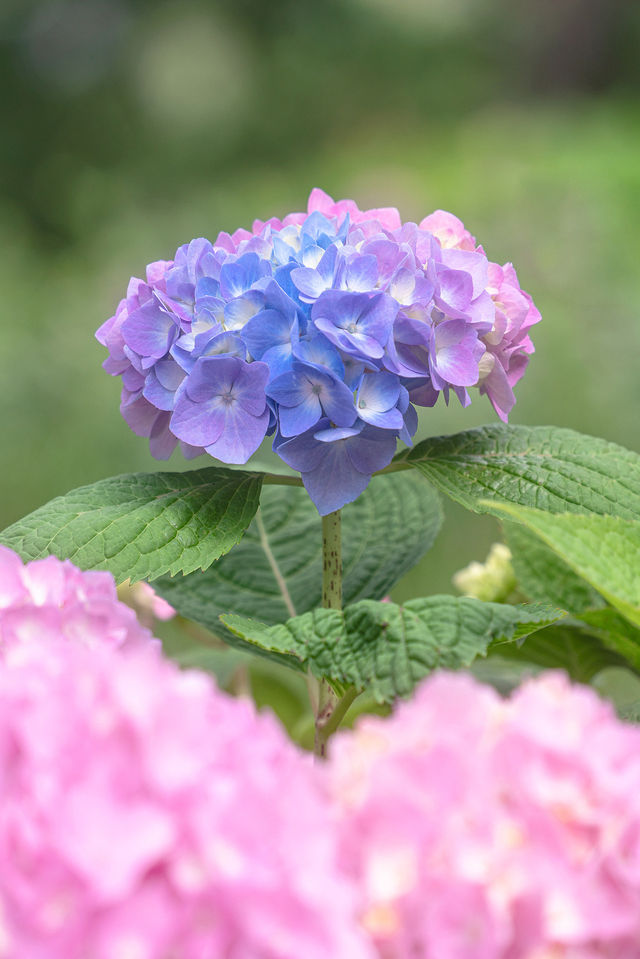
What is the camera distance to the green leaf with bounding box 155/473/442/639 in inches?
25.4

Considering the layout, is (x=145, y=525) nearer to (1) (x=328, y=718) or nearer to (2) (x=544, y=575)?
(1) (x=328, y=718)

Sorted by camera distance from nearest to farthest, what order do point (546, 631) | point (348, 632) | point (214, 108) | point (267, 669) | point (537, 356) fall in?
1. point (348, 632)
2. point (546, 631)
3. point (267, 669)
4. point (537, 356)
5. point (214, 108)

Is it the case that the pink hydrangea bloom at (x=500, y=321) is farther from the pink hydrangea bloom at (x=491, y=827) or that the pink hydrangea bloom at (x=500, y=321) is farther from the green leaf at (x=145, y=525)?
the pink hydrangea bloom at (x=491, y=827)

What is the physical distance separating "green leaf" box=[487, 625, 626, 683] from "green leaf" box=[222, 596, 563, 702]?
179 millimetres

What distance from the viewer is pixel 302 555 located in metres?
0.70

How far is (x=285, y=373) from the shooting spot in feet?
1.58

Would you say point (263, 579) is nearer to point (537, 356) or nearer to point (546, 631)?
point (546, 631)

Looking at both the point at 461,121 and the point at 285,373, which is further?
the point at 461,121

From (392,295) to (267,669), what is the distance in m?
0.42

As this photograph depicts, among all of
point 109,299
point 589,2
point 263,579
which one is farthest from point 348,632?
point 589,2

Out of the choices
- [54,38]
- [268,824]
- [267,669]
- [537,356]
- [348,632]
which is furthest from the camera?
[54,38]

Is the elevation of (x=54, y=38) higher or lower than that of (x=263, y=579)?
higher

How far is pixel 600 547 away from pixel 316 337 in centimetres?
16

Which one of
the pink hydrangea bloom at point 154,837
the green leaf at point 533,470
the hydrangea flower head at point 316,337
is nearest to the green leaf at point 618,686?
the green leaf at point 533,470
